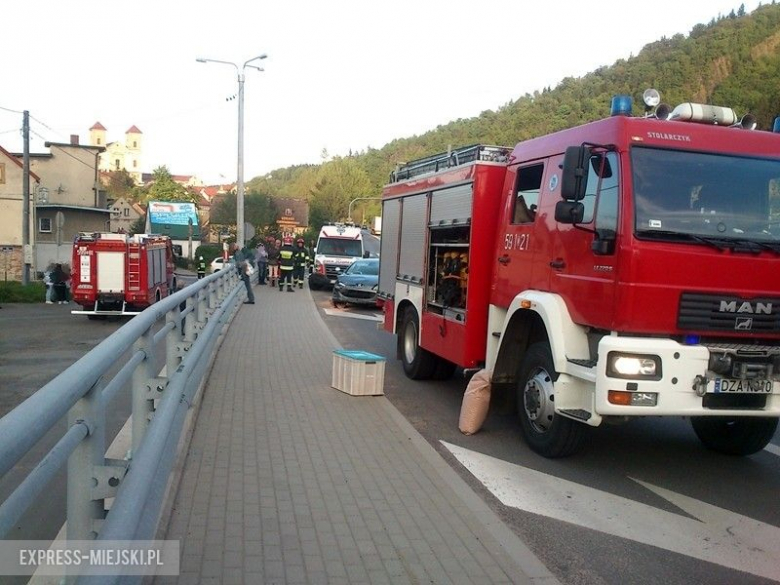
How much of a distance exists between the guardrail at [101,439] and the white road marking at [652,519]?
8.66 feet

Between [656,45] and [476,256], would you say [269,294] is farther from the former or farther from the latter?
[656,45]

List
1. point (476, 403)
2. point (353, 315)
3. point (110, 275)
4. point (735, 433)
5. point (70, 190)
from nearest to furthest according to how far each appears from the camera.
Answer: point (735, 433), point (476, 403), point (353, 315), point (110, 275), point (70, 190)

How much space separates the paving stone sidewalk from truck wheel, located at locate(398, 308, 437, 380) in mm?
1795

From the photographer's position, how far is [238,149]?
102ft

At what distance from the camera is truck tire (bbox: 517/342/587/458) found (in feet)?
21.5

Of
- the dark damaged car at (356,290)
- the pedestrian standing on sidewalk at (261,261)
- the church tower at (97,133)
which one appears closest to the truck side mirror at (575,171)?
the dark damaged car at (356,290)

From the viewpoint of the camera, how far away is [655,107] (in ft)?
22.4

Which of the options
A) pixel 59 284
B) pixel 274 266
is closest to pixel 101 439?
pixel 59 284

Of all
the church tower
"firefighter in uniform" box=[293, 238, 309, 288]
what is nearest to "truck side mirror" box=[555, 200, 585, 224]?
"firefighter in uniform" box=[293, 238, 309, 288]

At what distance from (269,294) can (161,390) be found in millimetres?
21283

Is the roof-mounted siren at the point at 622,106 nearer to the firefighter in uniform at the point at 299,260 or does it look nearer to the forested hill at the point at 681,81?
the forested hill at the point at 681,81

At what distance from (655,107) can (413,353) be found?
197 inches

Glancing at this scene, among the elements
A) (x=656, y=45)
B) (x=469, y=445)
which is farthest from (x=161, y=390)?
(x=656, y=45)

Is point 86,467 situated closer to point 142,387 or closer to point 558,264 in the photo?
point 142,387
